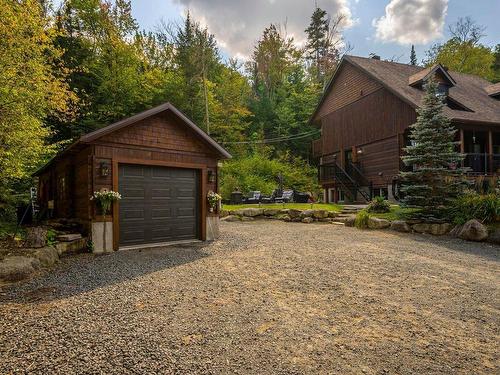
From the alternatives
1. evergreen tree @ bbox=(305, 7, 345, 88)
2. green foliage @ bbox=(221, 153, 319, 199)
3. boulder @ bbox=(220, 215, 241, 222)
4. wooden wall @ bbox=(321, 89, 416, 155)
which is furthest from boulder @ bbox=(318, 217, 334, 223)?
evergreen tree @ bbox=(305, 7, 345, 88)

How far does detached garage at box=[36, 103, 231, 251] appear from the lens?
7883 millimetres

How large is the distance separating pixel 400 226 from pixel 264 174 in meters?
16.1

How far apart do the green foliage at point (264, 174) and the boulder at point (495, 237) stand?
15635 mm

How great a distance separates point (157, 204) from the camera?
8.84 m

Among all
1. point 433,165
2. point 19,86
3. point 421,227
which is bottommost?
point 421,227

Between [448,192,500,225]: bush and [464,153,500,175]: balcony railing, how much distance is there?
19.5 ft

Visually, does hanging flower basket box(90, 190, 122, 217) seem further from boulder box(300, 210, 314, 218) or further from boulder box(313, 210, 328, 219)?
boulder box(313, 210, 328, 219)

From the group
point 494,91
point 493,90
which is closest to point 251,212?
point 494,91

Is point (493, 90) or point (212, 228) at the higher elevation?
point (493, 90)

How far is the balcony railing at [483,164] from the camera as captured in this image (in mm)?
15195

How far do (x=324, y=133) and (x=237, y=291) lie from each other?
2018cm

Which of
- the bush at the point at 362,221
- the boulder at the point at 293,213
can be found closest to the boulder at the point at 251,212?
the boulder at the point at 293,213

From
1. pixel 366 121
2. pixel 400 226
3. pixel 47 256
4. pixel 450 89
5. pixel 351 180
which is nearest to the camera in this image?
pixel 47 256

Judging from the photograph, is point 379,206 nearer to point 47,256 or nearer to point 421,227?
point 421,227
